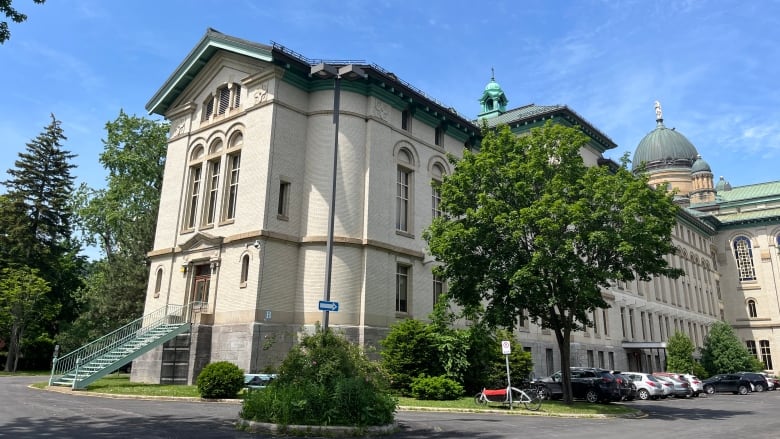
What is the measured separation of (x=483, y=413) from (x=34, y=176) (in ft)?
157

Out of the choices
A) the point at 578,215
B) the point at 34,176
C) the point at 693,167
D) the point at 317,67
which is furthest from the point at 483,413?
the point at 693,167

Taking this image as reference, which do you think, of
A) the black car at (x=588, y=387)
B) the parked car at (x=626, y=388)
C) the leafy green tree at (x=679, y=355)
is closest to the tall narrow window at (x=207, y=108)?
the black car at (x=588, y=387)

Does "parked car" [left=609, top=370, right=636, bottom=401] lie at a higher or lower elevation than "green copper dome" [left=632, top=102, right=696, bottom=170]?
lower

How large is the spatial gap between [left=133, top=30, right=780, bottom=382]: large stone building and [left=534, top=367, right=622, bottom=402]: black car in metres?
7.49

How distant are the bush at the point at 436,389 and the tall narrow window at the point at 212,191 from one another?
1395 cm

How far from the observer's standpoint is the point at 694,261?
213ft

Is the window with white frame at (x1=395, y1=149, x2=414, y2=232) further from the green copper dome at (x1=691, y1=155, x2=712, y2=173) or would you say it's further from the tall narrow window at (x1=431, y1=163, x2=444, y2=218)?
the green copper dome at (x1=691, y1=155, x2=712, y2=173)

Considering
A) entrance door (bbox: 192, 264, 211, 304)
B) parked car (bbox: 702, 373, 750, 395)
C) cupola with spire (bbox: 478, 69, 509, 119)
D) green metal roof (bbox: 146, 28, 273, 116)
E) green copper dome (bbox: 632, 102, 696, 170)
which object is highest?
green copper dome (bbox: 632, 102, 696, 170)

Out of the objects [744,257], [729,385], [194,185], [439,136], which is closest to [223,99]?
[194,185]

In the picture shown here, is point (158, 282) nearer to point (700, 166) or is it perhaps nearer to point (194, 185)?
point (194, 185)

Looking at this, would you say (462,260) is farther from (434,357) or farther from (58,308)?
(58,308)

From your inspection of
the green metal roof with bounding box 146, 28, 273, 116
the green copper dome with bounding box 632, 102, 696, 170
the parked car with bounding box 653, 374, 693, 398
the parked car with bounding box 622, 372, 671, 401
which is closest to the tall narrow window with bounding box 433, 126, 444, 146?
the green metal roof with bounding box 146, 28, 273, 116

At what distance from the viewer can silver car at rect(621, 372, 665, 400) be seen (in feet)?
98.6

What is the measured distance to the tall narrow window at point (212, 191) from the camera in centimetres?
2898
